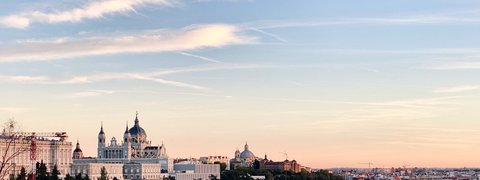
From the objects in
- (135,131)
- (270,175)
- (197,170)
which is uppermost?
(135,131)

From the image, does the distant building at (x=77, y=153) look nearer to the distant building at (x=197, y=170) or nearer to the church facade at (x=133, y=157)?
the church facade at (x=133, y=157)

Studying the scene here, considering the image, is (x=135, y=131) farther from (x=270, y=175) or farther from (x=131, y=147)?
(x=270, y=175)

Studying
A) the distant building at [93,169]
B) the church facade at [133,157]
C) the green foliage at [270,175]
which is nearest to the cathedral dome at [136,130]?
the church facade at [133,157]

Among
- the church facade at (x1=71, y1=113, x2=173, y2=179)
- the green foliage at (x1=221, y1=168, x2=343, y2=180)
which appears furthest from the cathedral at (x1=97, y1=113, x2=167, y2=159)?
the green foliage at (x1=221, y1=168, x2=343, y2=180)

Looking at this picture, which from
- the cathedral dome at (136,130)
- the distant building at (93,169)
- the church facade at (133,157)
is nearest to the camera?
the distant building at (93,169)

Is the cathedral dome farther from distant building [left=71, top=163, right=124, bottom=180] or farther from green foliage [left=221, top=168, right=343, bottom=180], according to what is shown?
distant building [left=71, top=163, right=124, bottom=180]

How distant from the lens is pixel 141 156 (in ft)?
582

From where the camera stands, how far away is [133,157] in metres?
175

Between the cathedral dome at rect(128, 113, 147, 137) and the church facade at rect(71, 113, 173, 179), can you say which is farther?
the cathedral dome at rect(128, 113, 147, 137)

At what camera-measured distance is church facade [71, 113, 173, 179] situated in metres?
162

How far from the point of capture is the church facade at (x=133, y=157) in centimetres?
16225

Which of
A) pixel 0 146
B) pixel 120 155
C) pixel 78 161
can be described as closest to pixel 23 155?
pixel 0 146

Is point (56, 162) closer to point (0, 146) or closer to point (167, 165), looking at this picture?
point (0, 146)

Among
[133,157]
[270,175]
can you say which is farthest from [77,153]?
[270,175]
